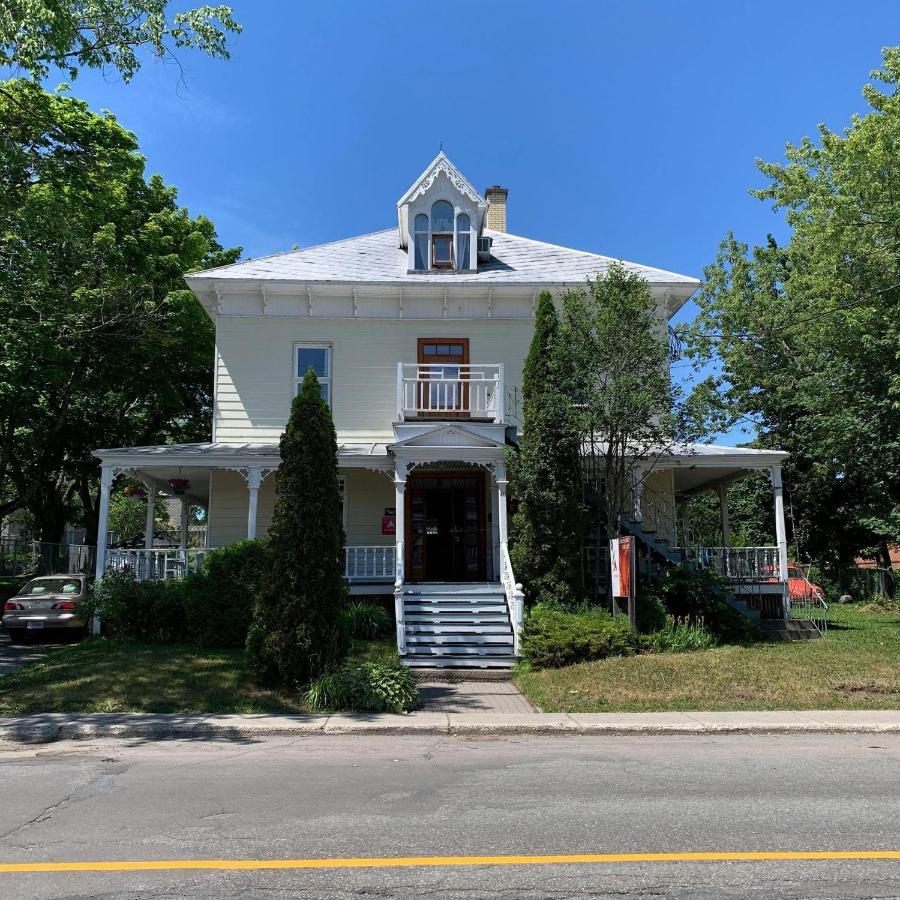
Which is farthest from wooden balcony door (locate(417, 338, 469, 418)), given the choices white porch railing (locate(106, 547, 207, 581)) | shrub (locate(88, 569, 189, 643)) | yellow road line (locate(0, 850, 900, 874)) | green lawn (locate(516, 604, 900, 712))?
yellow road line (locate(0, 850, 900, 874))

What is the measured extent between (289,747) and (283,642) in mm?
2377

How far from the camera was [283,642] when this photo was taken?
10750 mm

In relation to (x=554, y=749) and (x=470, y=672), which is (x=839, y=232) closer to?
(x=470, y=672)

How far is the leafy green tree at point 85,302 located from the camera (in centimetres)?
1470

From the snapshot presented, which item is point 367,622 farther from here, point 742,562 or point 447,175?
point 447,175

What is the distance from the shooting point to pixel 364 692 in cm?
1038

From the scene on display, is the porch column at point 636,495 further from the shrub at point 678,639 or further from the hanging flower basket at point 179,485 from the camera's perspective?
the hanging flower basket at point 179,485

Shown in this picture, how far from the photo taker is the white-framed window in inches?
728

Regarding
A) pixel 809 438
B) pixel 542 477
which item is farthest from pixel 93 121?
pixel 809 438

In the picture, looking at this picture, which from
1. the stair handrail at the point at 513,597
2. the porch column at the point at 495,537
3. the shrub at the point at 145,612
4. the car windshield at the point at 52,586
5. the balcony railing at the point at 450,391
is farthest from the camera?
the car windshield at the point at 52,586

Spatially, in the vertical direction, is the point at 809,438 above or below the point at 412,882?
above

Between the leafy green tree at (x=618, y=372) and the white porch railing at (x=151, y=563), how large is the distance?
862cm

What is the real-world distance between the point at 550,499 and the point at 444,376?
495cm

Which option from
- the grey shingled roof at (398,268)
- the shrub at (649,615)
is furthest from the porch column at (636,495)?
the grey shingled roof at (398,268)
